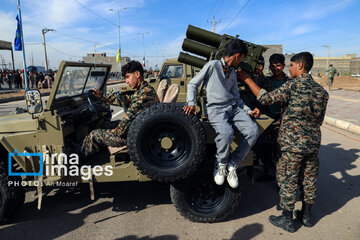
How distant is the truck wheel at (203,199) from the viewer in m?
2.95

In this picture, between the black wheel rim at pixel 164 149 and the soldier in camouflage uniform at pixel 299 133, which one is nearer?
the black wheel rim at pixel 164 149

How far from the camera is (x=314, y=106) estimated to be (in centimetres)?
274

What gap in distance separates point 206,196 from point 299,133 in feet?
4.16

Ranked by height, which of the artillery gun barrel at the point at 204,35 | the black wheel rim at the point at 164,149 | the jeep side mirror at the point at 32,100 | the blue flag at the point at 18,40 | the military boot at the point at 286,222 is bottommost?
the military boot at the point at 286,222

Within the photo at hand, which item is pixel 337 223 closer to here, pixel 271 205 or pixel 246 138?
pixel 271 205

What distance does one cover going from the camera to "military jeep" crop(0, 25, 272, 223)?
2.62 m

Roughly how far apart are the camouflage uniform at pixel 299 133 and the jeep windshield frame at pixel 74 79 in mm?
2228

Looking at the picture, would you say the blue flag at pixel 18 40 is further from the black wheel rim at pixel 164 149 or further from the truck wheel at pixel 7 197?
the black wheel rim at pixel 164 149

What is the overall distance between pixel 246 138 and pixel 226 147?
252 millimetres

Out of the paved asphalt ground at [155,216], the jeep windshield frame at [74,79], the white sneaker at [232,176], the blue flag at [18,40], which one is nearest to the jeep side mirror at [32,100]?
the jeep windshield frame at [74,79]

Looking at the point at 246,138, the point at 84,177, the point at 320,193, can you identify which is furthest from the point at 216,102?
the point at 320,193

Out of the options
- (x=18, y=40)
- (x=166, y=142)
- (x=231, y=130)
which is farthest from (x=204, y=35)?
(x=18, y=40)

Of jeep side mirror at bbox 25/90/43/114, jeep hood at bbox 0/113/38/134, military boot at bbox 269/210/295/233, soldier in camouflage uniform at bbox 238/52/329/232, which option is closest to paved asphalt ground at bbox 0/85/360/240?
military boot at bbox 269/210/295/233

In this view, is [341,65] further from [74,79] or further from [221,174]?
[74,79]
